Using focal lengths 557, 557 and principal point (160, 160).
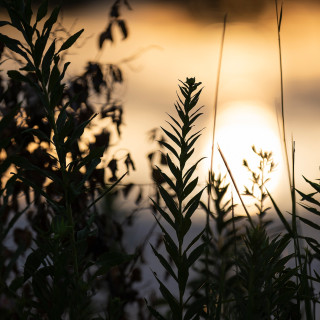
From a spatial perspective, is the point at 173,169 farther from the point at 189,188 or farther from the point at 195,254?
the point at 195,254

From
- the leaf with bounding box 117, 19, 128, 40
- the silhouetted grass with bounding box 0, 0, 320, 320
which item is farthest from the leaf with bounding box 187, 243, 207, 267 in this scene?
the leaf with bounding box 117, 19, 128, 40

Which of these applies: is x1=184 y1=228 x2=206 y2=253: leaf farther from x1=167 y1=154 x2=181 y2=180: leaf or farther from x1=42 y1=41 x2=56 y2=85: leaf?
x1=42 y1=41 x2=56 y2=85: leaf

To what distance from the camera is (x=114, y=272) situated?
187 inches

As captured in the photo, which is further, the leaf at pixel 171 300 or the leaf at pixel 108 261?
the leaf at pixel 171 300

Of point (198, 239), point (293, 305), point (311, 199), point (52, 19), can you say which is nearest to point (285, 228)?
point (311, 199)

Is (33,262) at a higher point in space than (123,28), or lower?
lower

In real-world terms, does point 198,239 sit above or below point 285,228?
below

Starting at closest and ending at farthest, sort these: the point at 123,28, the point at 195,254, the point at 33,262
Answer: the point at 33,262 → the point at 195,254 → the point at 123,28

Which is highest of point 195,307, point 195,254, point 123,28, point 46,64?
Result: point 123,28

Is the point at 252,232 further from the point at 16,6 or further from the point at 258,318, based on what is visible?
the point at 16,6

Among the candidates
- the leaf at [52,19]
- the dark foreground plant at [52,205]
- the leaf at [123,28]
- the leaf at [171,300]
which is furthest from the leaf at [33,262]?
the leaf at [123,28]

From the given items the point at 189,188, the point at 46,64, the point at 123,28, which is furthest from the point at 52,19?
the point at 123,28

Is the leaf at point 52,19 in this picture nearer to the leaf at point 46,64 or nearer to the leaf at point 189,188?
the leaf at point 46,64

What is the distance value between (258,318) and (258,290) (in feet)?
0.16
